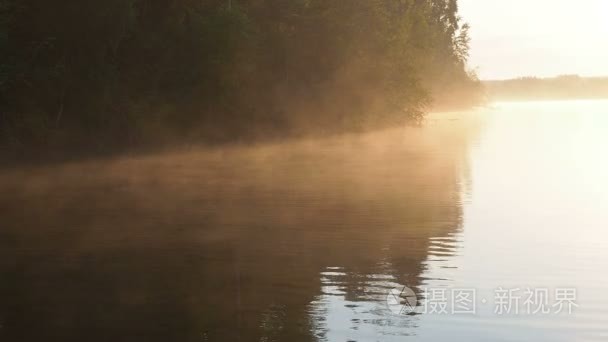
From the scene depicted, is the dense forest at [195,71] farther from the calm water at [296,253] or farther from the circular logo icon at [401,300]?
the circular logo icon at [401,300]

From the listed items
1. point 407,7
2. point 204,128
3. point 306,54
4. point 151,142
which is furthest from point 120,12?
point 407,7

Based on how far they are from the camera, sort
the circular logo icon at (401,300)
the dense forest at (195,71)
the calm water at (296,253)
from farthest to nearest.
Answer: the dense forest at (195,71), the circular logo icon at (401,300), the calm water at (296,253)

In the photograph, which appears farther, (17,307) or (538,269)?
(538,269)

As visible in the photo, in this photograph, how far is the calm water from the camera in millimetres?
11570

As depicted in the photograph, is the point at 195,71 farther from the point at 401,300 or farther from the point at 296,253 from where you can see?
the point at 401,300

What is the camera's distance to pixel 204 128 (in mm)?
55875

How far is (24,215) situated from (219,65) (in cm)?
3060

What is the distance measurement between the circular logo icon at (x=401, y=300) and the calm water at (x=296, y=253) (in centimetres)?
10

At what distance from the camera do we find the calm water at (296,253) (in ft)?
38.0

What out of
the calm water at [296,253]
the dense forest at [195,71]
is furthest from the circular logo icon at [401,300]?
the dense forest at [195,71]

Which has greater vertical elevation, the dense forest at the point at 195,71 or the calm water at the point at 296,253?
the dense forest at the point at 195,71

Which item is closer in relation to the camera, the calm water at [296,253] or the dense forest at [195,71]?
the calm water at [296,253]

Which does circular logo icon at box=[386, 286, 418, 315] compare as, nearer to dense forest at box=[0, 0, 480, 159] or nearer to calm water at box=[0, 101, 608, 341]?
calm water at box=[0, 101, 608, 341]

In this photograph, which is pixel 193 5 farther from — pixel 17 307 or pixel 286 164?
pixel 17 307
